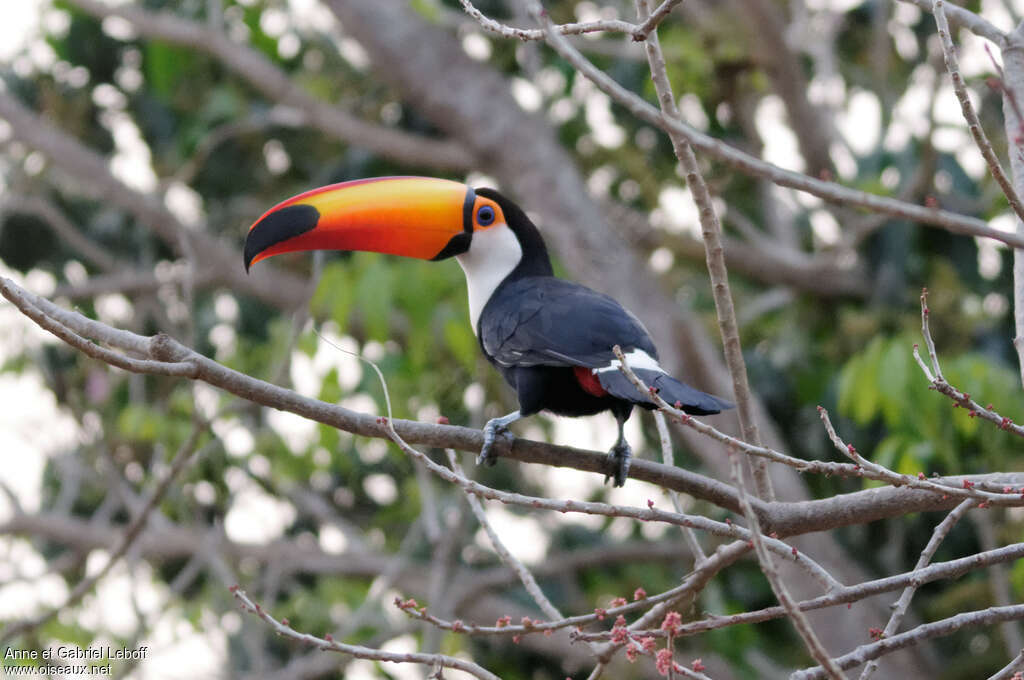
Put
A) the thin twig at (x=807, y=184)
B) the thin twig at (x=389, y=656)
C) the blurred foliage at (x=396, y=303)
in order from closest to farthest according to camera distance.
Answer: the thin twig at (x=807, y=184), the thin twig at (x=389, y=656), the blurred foliage at (x=396, y=303)

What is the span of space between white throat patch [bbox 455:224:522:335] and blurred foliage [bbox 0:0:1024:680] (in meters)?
1.19

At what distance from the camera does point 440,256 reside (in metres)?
3.84

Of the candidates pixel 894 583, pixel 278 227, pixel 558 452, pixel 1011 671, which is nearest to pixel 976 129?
pixel 894 583

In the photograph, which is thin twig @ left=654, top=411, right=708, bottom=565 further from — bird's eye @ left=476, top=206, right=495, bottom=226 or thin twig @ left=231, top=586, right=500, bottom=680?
bird's eye @ left=476, top=206, right=495, bottom=226

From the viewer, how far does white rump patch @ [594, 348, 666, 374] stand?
8.90ft

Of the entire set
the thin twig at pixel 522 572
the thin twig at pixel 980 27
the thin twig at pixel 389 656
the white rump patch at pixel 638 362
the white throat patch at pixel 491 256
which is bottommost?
the thin twig at pixel 389 656

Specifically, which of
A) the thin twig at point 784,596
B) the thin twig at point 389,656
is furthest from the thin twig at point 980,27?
the thin twig at point 389,656

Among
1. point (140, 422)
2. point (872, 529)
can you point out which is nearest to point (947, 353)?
point (872, 529)

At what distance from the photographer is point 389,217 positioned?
372cm

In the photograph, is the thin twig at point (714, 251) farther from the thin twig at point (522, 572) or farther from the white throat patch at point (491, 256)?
the white throat patch at point (491, 256)

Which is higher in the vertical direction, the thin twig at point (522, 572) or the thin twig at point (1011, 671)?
the thin twig at point (1011, 671)

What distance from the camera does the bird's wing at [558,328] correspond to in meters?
2.93

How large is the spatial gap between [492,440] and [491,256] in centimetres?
139

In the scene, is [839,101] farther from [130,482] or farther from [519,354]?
[519,354]
